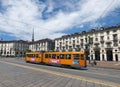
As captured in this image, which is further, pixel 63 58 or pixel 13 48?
pixel 13 48

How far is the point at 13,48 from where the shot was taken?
115688 millimetres

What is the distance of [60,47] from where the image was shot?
80.3m

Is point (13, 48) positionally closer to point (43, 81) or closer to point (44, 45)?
point (44, 45)

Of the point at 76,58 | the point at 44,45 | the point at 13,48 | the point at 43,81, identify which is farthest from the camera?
the point at 13,48

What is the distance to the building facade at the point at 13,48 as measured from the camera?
381 ft

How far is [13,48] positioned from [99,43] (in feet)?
233

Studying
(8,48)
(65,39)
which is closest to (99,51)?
(65,39)

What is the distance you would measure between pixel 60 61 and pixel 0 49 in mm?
103312

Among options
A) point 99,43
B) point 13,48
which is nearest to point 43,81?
point 99,43

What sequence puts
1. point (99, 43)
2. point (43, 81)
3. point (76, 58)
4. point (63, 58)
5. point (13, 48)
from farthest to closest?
1. point (13, 48)
2. point (99, 43)
3. point (63, 58)
4. point (76, 58)
5. point (43, 81)

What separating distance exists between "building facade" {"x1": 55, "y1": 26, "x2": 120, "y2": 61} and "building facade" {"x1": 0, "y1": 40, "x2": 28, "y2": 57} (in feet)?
172

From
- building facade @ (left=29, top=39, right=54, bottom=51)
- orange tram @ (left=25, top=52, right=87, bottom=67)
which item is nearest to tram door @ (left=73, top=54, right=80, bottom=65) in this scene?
orange tram @ (left=25, top=52, right=87, bottom=67)

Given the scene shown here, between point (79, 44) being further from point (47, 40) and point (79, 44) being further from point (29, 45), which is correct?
point (29, 45)

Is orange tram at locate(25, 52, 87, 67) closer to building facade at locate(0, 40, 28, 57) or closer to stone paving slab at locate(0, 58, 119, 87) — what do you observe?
stone paving slab at locate(0, 58, 119, 87)
